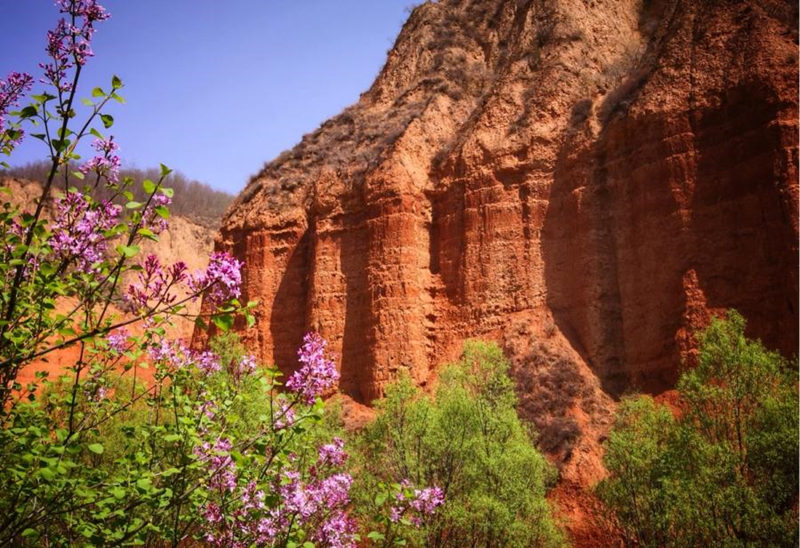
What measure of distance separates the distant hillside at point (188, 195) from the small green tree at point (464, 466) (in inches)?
2183

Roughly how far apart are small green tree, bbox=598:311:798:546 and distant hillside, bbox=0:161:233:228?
2372 inches

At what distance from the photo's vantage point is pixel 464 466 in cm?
1819

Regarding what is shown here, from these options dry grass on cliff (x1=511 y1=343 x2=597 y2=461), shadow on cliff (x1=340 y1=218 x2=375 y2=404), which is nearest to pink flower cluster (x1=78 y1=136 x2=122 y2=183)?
dry grass on cliff (x1=511 y1=343 x2=597 y2=461)

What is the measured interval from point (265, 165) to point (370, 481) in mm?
27708

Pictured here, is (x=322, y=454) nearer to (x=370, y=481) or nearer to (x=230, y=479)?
(x=230, y=479)

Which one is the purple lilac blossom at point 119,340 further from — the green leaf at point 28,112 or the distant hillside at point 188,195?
the distant hillside at point 188,195

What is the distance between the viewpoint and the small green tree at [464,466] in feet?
54.9

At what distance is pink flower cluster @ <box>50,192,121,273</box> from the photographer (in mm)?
5316

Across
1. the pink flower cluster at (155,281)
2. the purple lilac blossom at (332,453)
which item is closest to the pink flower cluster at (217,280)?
the pink flower cluster at (155,281)

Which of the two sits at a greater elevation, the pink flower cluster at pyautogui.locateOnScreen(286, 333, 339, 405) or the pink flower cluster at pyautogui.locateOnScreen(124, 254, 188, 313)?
the pink flower cluster at pyautogui.locateOnScreen(124, 254, 188, 313)

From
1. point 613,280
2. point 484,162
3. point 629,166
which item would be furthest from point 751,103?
point 484,162

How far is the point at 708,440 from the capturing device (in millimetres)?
17500

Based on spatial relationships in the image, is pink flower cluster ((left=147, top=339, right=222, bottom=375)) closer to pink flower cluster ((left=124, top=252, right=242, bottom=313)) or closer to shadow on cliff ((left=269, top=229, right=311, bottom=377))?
pink flower cluster ((left=124, top=252, right=242, bottom=313))

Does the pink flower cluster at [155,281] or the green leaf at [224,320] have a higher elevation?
the pink flower cluster at [155,281]
